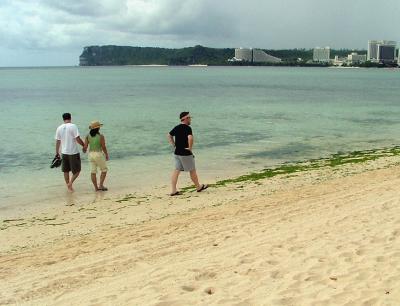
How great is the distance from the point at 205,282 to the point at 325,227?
9.16 ft

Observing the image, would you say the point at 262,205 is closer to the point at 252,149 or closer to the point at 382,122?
the point at 252,149

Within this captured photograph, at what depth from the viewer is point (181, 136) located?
11.2 metres

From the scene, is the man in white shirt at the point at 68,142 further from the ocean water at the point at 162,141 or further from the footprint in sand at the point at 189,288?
the footprint in sand at the point at 189,288

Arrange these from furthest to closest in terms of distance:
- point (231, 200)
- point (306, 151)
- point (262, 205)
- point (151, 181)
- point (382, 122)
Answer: point (382, 122), point (306, 151), point (151, 181), point (231, 200), point (262, 205)

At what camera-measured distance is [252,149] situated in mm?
21984

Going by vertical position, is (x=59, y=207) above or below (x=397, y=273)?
below

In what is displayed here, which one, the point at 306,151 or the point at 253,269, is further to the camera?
the point at 306,151

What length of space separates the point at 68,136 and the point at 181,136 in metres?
2.99

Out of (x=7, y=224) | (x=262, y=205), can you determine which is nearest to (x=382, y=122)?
(x=262, y=205)

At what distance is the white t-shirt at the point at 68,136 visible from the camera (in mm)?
12109

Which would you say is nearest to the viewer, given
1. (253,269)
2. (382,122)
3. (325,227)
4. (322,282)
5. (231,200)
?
(322,282)

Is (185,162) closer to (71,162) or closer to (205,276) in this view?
(71,162)

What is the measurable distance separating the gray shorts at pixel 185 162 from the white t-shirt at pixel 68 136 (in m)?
2.64

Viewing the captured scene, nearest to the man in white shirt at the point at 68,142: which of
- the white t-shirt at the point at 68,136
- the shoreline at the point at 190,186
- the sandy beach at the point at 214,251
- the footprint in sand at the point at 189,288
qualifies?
the white t-shirt at the point at 68,136
